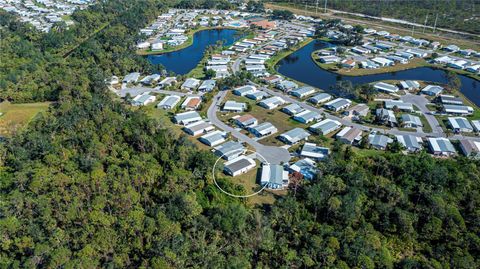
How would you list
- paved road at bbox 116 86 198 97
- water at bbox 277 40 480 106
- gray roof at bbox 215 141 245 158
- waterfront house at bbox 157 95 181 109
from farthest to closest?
water at bbox 277 40 480 106 → paved road at bbox 116 86 198 97 → waterfront house at bbox 157 95 181 109 → gray roof at bbox 215 141 245 158

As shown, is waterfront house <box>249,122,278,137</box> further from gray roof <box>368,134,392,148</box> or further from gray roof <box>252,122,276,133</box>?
gray roof <box>368,134,392,148</box>

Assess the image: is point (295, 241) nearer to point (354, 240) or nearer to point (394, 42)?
point (354, 240)

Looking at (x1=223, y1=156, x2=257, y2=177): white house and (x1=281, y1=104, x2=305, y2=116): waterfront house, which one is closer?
(x1=223, y1=156, x2=257, y2=177): white house

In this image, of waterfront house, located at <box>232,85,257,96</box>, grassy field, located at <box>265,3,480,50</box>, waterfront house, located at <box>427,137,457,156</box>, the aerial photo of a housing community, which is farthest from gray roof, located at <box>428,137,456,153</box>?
grassy field, located at <box>265,3,480,50</box>

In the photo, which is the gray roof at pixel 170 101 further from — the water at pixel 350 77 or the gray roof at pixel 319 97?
the water at pixel 350 77

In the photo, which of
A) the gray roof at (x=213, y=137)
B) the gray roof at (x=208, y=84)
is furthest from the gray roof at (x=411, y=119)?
the gray roof at (x=208, y=84)
